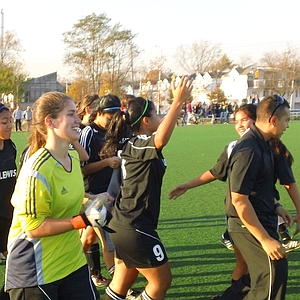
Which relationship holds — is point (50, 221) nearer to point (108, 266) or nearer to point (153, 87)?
point (108, 266)

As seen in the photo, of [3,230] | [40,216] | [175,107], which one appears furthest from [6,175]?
[40,216]

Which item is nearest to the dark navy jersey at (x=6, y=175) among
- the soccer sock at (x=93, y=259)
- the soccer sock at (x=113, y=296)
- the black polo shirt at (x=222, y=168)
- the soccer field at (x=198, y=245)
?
the soccer field at (x=198, y=245)

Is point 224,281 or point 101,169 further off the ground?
point 101,169

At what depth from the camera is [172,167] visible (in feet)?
48.5

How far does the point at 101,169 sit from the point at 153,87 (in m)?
61.9

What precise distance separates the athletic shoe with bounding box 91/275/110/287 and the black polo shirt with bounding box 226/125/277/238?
7.16 ft

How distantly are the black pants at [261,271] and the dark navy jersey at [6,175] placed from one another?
279 centimetres

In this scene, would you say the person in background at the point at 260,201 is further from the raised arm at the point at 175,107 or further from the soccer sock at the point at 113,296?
the soccer sock at the point at 113,296

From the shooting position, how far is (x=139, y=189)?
4.17m

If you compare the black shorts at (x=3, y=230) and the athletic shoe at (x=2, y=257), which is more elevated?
the black shorts at (x=3, y=230)

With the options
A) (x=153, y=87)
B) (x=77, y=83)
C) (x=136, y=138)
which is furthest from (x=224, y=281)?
(x=153, y=87)

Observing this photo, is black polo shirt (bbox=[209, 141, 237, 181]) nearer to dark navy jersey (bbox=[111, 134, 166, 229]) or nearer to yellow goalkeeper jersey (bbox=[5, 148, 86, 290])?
dark navy jersey (bbox=[111, 134, 166, 229])

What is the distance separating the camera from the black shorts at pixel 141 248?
4129 mm

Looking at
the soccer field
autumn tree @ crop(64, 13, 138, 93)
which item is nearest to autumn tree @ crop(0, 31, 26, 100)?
autumn tree @ crop(64, 13, 138, 93)
